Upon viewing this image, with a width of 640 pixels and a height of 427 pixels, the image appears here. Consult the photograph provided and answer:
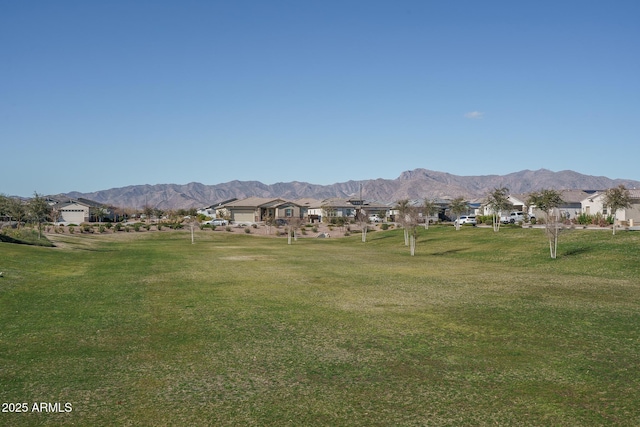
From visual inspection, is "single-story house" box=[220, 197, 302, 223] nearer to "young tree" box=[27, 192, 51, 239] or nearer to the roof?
the roof

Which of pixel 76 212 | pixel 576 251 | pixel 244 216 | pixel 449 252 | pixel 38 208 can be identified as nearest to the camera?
pixel 576 251

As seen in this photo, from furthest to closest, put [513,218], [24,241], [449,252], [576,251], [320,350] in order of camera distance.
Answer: [513,218] < [449,252] < [24,241] < [576,251] < [320,350]

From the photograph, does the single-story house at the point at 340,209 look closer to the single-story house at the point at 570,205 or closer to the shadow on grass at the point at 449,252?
the single-story house at the point at 570,205

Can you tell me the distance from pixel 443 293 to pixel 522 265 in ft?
52.5

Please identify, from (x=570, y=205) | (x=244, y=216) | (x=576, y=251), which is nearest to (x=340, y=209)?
(x=244, y=216)

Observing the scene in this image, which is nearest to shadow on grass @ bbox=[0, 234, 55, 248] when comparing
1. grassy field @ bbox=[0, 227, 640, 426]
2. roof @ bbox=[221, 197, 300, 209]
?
grassy field @ bbox=[0, 227, 640, 426]

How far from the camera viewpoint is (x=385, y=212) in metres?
128

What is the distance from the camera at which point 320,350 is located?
13469 millimetres

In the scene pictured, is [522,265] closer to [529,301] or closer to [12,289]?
[529,301]

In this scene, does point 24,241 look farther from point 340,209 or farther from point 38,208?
point 340,209

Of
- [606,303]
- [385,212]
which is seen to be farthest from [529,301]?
[385,212]

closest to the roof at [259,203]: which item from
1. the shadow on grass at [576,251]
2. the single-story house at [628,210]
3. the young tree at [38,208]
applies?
the young tree at [38,208]

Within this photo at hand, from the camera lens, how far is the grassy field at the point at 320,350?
31.2ft

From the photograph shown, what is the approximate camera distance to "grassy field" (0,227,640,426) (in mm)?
9523
